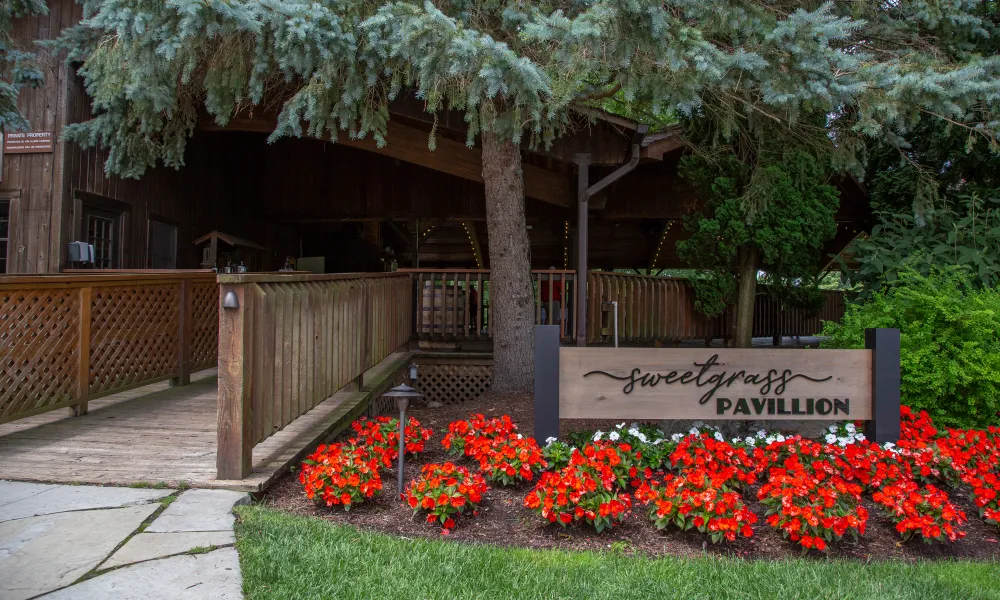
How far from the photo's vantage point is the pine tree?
4.09 meters

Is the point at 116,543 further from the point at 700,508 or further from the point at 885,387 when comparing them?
the point at 885,387

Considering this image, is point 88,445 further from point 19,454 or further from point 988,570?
point 988,570

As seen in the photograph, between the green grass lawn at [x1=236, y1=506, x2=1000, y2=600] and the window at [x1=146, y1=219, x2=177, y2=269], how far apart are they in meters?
8.86

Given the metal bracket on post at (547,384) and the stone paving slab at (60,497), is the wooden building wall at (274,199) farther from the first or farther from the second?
the stone paving slab at (60,497)

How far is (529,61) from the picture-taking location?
4105 millimetres

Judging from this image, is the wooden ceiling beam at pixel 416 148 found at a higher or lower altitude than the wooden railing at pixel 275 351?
higher

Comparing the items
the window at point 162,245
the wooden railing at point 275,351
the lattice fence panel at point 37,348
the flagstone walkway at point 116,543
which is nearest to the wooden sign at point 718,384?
the wooden railing at point 275,351

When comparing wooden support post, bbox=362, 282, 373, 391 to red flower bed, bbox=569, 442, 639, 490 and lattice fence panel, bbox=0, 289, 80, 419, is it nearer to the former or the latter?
lattice fence panel, bbox=0, 289, 80, 419

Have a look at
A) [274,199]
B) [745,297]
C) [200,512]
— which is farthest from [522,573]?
[274,199]

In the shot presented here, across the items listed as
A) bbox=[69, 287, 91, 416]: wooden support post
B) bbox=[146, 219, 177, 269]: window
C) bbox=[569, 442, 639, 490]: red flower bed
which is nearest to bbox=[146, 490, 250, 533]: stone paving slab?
bbox=[569, 442, 639, 490]: red flower bed

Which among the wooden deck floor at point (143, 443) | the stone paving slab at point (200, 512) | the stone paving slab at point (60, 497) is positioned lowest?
the stone paving slab at point (200, 512)

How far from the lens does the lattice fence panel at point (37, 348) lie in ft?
15.1

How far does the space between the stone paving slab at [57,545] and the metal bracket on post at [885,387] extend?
14.8 feet

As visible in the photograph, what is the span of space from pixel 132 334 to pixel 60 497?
3180mm
